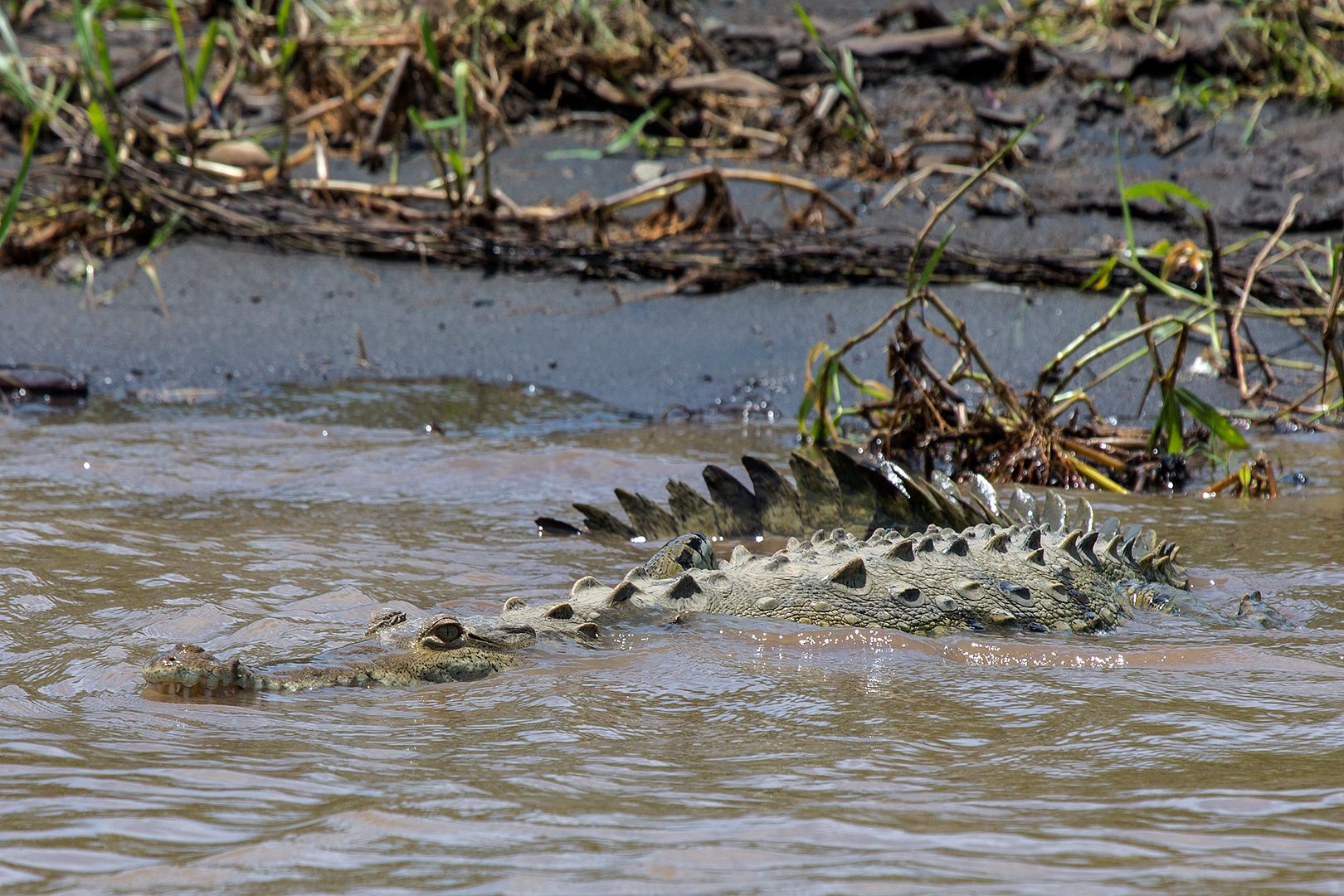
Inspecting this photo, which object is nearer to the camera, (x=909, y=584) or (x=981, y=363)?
A: (x=909, y=584)

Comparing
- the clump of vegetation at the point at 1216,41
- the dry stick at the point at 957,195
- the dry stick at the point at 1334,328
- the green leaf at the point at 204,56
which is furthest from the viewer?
the clump of vegetation at the point at 1216,41

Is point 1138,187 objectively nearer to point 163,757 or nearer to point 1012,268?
point 1012,268

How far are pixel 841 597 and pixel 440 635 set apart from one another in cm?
90

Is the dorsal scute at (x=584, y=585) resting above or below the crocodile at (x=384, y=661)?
above

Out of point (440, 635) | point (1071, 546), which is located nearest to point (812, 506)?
point (1071, 546)

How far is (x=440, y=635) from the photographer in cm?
257

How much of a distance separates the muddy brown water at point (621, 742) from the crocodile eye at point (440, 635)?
81 mm

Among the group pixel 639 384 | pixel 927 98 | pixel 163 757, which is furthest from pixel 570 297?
pixel 163 757

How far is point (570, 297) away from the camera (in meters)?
6.85

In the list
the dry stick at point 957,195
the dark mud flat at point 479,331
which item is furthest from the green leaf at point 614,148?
the dry stick at point 957,195

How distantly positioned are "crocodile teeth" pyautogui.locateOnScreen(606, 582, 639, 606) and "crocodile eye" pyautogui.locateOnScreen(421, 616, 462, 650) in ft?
1.29

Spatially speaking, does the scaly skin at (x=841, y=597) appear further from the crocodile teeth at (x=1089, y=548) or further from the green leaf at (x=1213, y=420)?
the green leaf at (x=1213, y=420)

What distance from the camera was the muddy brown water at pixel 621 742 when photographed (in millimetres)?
1775

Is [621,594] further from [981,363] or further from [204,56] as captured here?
[204,56]
